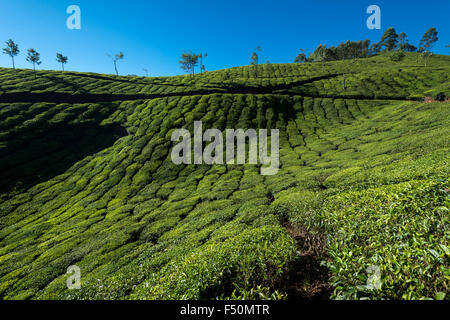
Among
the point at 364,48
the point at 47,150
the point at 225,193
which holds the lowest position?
the point at 225,193

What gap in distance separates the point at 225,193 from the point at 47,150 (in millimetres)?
49851

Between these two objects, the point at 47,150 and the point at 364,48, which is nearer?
the point at 47,150

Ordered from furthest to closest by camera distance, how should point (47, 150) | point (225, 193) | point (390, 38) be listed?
point (390, 38) → point (47, 150) → point (225, 193)

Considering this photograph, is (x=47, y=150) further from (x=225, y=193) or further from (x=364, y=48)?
(x=364, y=48)

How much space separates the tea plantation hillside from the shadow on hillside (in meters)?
0.39

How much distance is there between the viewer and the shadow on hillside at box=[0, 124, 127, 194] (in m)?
39.2

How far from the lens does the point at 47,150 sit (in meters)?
47.4

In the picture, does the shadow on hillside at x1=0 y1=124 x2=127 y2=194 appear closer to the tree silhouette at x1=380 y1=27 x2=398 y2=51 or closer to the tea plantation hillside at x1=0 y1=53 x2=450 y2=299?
the tea plantation hillside at x1=0 y1=53 x2=450 y2=299

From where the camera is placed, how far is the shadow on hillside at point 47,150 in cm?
3919

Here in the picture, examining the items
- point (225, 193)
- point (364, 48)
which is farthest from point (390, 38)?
point (225, 193)

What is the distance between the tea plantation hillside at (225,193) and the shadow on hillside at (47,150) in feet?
1.28

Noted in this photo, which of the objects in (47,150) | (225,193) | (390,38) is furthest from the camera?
(390,38)

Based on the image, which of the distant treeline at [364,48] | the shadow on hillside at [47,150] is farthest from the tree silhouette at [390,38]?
the shadow on hillside at [47,150]
